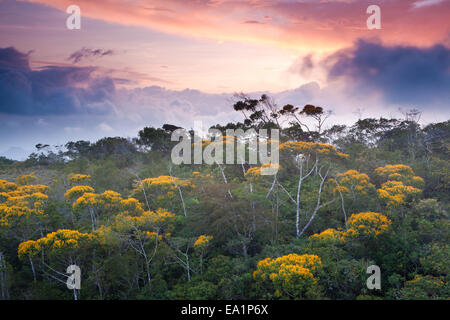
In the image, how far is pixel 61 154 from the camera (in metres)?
34.6

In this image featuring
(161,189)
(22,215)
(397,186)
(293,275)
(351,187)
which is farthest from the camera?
(161,189)

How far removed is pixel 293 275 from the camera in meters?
8.95

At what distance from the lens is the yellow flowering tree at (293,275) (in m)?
8.88

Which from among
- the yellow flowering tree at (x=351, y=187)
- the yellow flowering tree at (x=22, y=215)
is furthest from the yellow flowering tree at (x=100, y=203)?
the yellow flowering tree at (x=351, y=187)

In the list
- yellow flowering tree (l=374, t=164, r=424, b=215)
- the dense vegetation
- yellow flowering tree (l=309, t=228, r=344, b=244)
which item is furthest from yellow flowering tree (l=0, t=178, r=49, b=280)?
yellow flowering tree (l=374, t=164, r=424, b=215)

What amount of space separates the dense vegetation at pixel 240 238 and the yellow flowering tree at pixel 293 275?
44 millimetres

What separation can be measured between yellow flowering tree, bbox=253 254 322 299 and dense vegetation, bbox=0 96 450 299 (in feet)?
0.14

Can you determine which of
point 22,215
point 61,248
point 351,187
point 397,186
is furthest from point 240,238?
point 22,215

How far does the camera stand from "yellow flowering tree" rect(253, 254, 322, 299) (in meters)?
8.88

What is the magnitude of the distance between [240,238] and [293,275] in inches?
→ 158

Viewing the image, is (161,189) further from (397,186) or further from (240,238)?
(397,186)

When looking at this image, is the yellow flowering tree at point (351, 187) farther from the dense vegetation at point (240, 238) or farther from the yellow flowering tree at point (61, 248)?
the yellow flowering tree at point (61, 248)

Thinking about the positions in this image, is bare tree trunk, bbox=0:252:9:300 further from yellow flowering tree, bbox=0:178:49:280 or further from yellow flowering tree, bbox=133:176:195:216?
yellow flowering tree, bbox=133:176:195:216
